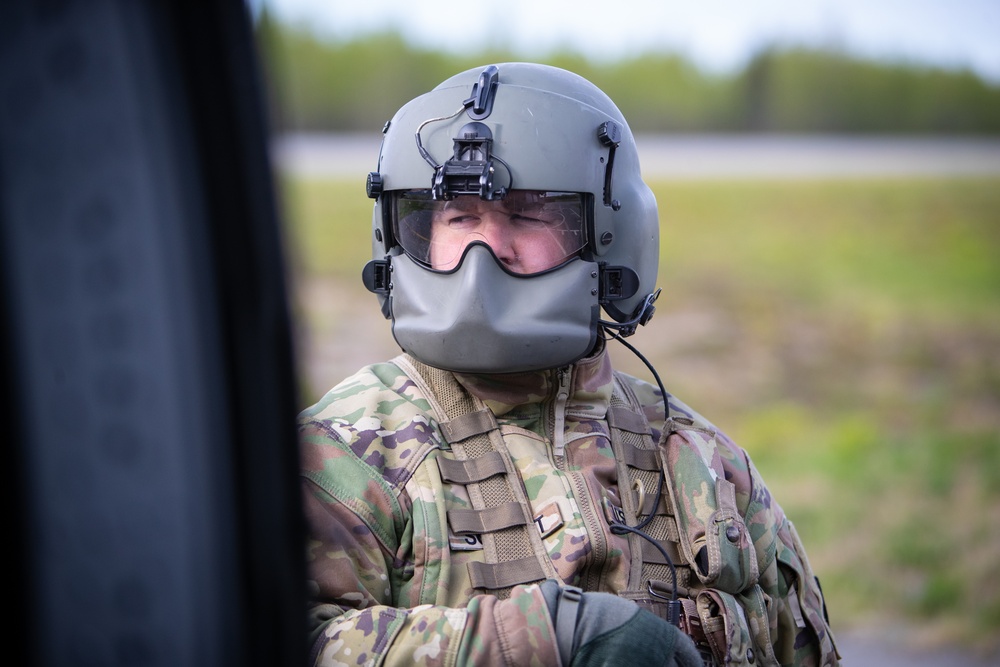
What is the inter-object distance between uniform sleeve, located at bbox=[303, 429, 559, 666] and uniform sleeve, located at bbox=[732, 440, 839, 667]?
735 millimetres

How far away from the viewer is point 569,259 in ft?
7.54

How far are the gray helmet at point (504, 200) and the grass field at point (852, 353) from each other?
5.30 ft

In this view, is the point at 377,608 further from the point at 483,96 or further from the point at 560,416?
the point at 483,96

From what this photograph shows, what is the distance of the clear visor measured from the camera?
88.9 inches

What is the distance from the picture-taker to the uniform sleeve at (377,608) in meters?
1.84

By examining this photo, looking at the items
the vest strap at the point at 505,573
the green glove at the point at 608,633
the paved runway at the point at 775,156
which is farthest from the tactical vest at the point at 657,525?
the paved runway at the point at 775,156

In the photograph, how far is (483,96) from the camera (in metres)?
2.26

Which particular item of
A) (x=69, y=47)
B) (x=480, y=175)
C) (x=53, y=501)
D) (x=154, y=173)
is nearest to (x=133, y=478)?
(x=53, y=501)

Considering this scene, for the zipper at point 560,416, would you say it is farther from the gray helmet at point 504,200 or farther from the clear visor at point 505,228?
the clear visor at point 505,228

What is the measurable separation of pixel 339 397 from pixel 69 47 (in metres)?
1.54

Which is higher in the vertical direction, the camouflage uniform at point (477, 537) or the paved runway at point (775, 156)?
the paved runway at point (775, 156)

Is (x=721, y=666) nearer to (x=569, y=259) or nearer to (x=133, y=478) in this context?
(x=569, y=259)

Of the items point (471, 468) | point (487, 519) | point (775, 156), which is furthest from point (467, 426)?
point (775, 156)

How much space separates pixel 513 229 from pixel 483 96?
0.31 metres
